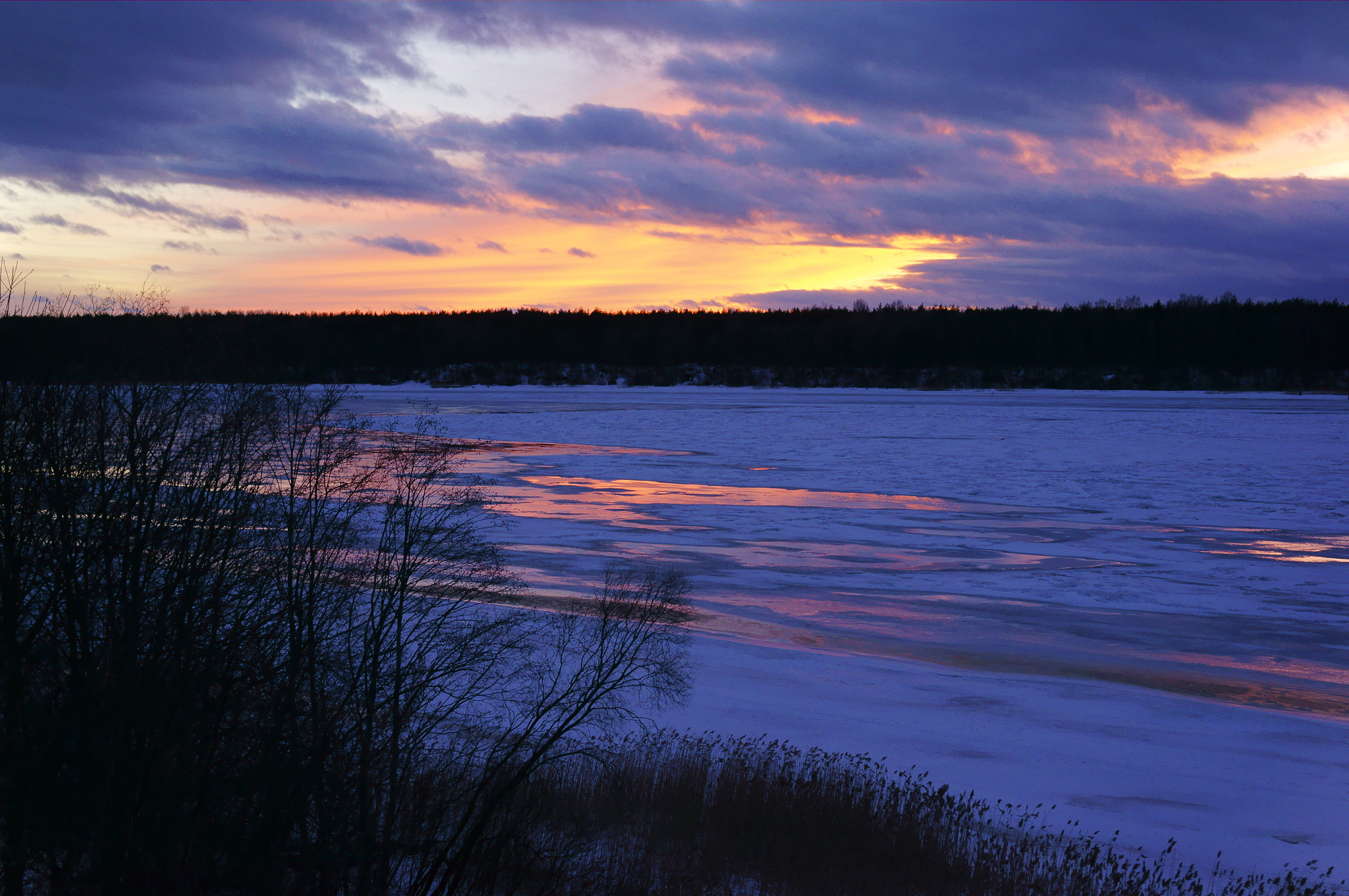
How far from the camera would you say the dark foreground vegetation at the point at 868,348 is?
292ft

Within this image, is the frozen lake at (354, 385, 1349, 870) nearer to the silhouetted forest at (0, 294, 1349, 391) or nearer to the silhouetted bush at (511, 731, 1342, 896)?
the silhouetted bush at (511, 731, 1342, 896)

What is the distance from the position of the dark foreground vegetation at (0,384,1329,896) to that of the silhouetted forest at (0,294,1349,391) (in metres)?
57.7

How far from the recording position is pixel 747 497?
27047 mm

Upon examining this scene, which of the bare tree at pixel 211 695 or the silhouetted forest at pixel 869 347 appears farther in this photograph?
the silhouetted forest at pixel 869 347

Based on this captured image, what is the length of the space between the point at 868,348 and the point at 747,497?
90.5 m

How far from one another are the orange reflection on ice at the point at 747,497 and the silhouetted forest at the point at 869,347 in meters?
42.0

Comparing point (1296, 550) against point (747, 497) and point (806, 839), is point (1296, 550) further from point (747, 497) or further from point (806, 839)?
point (806, 839)

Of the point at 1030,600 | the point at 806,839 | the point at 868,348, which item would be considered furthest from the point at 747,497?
the point at 868,348

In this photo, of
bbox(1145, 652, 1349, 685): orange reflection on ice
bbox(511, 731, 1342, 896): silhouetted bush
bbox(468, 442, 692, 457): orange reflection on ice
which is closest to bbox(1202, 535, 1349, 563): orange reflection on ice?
bbox(1145, 652, 1349, 685): orange reflection on ice

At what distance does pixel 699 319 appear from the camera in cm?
14325

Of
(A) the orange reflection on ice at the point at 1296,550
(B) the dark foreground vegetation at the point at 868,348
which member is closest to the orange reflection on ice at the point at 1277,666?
(A) the orange reflection on ice at the point at 1296,550

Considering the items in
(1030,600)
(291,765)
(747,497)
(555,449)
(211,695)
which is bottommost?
(291,765)

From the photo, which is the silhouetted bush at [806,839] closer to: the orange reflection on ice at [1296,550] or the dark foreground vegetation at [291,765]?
the dark foreground vegetation at [291,765]

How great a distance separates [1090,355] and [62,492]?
10681 cm
